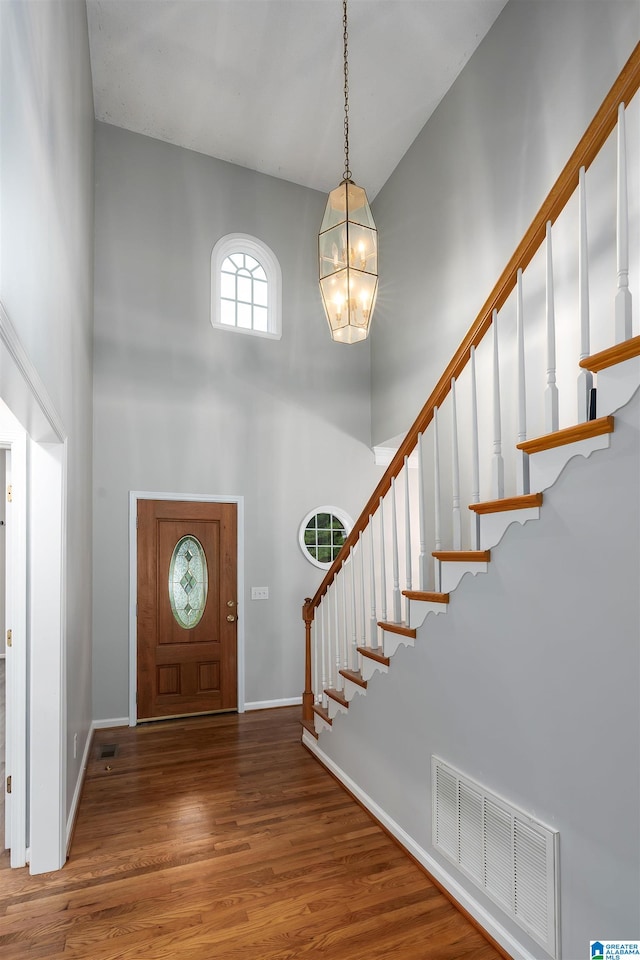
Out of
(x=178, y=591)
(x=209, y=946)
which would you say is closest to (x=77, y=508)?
(x=178, y=591)

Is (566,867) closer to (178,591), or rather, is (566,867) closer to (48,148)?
(48,148)

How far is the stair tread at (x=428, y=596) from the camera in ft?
8.42

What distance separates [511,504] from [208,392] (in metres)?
3.86

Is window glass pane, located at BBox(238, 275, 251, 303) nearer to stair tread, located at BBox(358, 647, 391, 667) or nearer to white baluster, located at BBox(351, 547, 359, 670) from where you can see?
white baluster, located at BBox(351, 547, 359, 670)

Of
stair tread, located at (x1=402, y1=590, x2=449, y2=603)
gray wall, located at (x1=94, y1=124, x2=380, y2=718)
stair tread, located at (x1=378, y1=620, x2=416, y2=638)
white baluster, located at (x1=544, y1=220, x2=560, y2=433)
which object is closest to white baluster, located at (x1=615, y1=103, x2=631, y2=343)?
white baluster, located at (x1=544, y1=220, x2=560, y2=433)

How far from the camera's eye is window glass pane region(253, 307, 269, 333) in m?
5.77

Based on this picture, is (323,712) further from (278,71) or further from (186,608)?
(278,71)

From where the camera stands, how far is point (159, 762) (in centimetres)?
406

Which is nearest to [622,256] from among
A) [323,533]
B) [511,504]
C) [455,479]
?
[511,504]

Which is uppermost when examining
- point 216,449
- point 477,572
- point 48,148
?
point 48,148

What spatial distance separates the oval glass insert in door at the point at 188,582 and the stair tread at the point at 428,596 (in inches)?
113

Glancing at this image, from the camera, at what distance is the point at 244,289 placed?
572cm

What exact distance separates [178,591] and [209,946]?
127 inches

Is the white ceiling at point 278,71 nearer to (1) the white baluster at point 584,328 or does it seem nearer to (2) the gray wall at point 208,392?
(2) the gray wall at point 208,392
